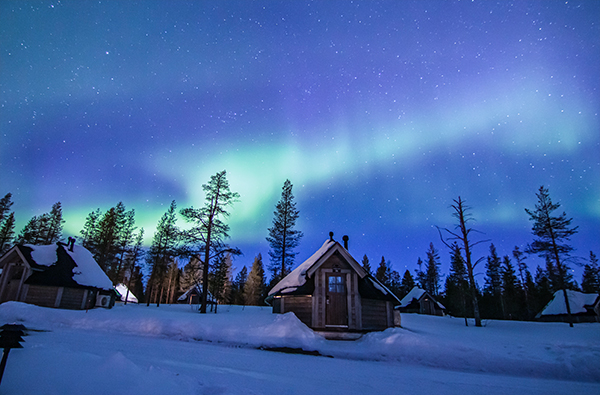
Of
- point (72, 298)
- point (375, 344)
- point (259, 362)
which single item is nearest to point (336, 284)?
point (375, 344)

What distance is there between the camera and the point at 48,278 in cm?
2269

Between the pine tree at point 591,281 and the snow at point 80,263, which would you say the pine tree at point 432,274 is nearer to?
the pine tree at point 591,281

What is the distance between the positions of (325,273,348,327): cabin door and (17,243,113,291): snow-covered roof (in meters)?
22.2

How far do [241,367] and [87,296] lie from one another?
2480 cm

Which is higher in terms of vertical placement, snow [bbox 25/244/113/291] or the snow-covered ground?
snow [bbox 25/244/113/291]

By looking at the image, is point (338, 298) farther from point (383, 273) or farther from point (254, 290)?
point (383, 273)

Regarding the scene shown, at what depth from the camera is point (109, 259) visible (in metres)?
42.3

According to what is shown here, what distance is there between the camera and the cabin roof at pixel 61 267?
74.4 ft

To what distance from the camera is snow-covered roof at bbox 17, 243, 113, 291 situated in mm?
23516

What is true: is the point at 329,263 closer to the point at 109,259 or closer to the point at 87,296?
the point at 87,296

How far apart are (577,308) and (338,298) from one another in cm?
3785

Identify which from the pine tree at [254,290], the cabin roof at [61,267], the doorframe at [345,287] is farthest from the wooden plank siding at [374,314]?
the pine tree at [254,290]

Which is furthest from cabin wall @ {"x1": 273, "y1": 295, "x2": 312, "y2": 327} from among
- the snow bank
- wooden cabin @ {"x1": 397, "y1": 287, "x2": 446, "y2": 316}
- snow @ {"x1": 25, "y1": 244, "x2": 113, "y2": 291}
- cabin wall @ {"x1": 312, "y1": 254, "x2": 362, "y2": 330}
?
wooden cabin @ {"x1": 397, "y1": 287, "x2": 446, "y2": 316}

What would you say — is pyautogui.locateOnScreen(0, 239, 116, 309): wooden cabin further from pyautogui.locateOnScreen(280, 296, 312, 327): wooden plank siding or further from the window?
the window
